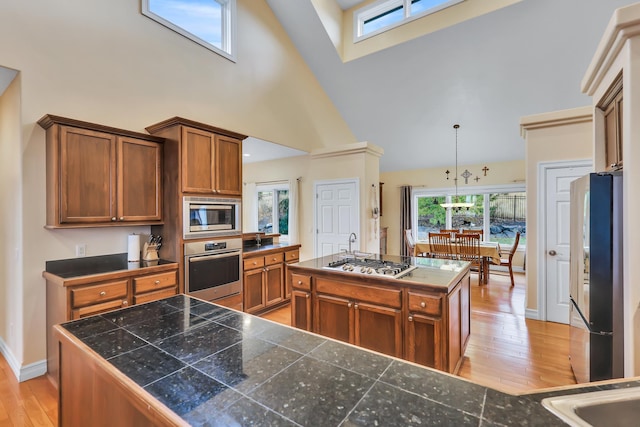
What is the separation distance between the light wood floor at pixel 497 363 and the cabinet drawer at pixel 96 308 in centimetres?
63

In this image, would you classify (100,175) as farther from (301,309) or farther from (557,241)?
(557,241)

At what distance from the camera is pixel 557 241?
3689mm

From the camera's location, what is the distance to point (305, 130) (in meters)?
5.45

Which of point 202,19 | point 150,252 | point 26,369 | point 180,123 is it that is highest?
point 202,19

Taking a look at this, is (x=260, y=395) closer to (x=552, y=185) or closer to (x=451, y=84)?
(x=552, y=185)

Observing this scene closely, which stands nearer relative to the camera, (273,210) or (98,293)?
(98,293)

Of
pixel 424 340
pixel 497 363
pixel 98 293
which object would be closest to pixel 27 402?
pixel 98 293

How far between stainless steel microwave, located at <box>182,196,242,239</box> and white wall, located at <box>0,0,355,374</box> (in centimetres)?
65

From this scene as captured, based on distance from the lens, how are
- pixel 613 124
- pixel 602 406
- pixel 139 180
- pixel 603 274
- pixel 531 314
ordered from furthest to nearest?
1. pixel 531 314
2. pixel 139 180
3. pixel 613 124
4. pixel 603 274
5. pixel 602 406

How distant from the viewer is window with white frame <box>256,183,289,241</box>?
6.58m

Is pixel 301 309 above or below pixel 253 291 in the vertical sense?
above

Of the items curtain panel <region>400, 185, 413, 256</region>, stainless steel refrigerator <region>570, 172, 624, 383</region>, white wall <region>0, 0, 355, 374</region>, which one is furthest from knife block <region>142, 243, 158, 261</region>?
curtain panel <region>400, 185, 413, 256</region>

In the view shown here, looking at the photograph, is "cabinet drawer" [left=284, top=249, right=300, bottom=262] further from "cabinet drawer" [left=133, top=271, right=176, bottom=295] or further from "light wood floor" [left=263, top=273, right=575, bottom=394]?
"cabinet drawer" [left=133, top=271, right=176, bottom=295]

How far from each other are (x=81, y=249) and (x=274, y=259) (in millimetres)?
2201
